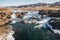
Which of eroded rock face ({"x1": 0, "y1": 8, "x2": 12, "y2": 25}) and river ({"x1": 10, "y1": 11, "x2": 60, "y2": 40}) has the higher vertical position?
river ({"x1": 10, "y1": 11, "x2": 60, "y2": 40})

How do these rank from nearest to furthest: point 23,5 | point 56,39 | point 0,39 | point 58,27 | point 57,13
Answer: point 0,39, point 56,39, point 58,27, point 57,13, point 23,5

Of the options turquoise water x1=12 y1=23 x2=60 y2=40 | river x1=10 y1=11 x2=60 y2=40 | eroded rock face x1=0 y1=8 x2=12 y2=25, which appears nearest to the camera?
turquoise water x1=12 y1=23 x2=60 y2=40

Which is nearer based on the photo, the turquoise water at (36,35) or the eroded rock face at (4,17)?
the turquoise water at (36,35)

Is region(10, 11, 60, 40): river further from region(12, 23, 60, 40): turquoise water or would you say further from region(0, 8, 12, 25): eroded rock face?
region(0, 8, 12, 25): eroded rock face

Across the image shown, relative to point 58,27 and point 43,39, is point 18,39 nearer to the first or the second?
point 43,39

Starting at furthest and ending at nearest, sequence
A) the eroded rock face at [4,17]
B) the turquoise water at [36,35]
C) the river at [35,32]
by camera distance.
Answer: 1. the eroded rock face at [4,17]
2. the river at [35,32]
3. the turquoise water at [36,35]

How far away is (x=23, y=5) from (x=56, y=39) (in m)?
116

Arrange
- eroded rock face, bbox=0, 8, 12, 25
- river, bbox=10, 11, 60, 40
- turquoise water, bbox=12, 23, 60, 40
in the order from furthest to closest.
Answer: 1. eroded rock face, bbox=0, 8, 12, 25
2. river, bbox=10, 11, 60, 40
3. turquoise water, bbox=12, 23, 60, 40

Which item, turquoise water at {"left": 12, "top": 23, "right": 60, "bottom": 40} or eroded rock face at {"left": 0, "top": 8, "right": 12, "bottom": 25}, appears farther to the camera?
eroded rock face at {"left": 0, "top": 8, "right": 12, "bottom": 25}

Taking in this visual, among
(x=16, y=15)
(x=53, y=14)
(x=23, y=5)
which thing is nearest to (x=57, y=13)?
(x=53, y=14)

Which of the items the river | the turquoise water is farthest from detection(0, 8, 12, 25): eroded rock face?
the turquoise water

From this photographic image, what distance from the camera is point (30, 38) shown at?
115ft

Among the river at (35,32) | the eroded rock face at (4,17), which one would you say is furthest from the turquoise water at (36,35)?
the eroded rock face at (4,17)

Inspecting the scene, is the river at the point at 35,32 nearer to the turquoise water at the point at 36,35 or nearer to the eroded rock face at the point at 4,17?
the turquoise water at the point at 36,35
